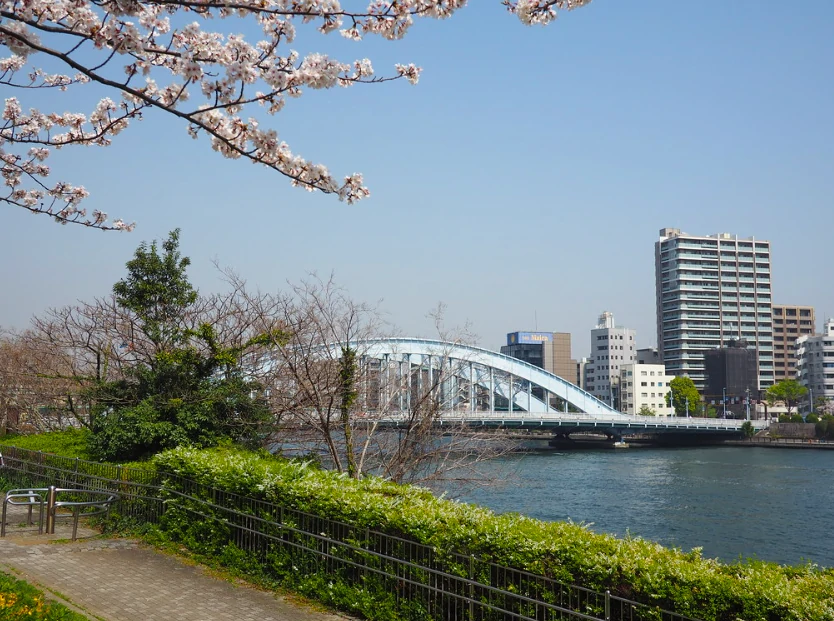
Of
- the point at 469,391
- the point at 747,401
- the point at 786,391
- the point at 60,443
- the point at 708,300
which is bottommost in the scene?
the point at 747,401

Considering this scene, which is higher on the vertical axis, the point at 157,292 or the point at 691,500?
the point at 157,292

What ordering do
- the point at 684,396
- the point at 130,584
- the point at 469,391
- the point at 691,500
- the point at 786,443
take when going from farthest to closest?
the point at 684,396 < the point at 786,443 < the point at 691,500 < the point at 469,391 < the point at 130,584

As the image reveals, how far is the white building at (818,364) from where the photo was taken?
314 feet

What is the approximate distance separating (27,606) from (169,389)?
7780 mm

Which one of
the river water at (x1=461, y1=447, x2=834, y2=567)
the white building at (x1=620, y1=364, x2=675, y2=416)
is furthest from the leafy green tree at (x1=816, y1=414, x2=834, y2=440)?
the white building at (x1=620, y1=364, x2=675, y2=416)

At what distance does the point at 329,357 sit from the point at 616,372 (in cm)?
9936

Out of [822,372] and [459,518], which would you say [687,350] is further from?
[459,518]

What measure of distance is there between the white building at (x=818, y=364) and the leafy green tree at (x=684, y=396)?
17023 mm

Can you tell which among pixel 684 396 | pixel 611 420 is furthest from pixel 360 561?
pixel 684 396

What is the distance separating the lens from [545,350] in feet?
428

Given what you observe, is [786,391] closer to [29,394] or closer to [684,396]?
[684,396]

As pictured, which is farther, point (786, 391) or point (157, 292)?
point (786, 391)

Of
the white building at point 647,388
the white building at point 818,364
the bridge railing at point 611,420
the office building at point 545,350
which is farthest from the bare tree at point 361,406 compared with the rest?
the office building at point 545,350

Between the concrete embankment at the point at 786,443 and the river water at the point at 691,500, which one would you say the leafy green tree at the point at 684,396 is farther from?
the river water at the point at 691,500
